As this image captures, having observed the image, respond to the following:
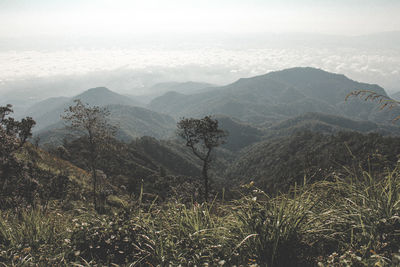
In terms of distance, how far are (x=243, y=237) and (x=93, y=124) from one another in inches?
744

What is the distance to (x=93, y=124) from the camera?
65.9 ft

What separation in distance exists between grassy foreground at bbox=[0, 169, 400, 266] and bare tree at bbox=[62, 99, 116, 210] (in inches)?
643

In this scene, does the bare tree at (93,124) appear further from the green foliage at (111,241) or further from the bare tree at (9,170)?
the green foliage at (111,241)

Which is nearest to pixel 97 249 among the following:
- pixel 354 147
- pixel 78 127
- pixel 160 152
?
pixel 78 127

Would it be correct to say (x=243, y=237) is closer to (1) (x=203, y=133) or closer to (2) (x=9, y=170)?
(2) (x=9, y=170)

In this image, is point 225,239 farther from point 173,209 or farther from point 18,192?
point 18,192

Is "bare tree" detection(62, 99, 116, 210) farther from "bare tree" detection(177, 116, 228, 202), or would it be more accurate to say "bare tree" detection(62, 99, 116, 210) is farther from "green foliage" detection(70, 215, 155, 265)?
"green foliage" detection(70, 215, 155, 265)

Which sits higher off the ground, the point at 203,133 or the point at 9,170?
the point at 9,170

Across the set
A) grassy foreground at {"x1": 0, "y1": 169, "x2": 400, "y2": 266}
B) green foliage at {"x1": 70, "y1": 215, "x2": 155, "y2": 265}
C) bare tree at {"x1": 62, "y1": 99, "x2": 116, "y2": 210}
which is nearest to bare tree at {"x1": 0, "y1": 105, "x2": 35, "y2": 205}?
grassy foreground at {"x1": 0, "y1": 169, "x2": 400, "y2": 266}

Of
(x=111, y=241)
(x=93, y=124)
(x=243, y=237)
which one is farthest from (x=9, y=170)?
(x=243, y=237)

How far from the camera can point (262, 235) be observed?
3.61 meters

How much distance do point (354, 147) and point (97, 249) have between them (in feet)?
461

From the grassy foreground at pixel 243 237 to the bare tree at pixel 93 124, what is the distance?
16.3 m

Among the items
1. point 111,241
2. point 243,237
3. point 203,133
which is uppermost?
point 243,237
